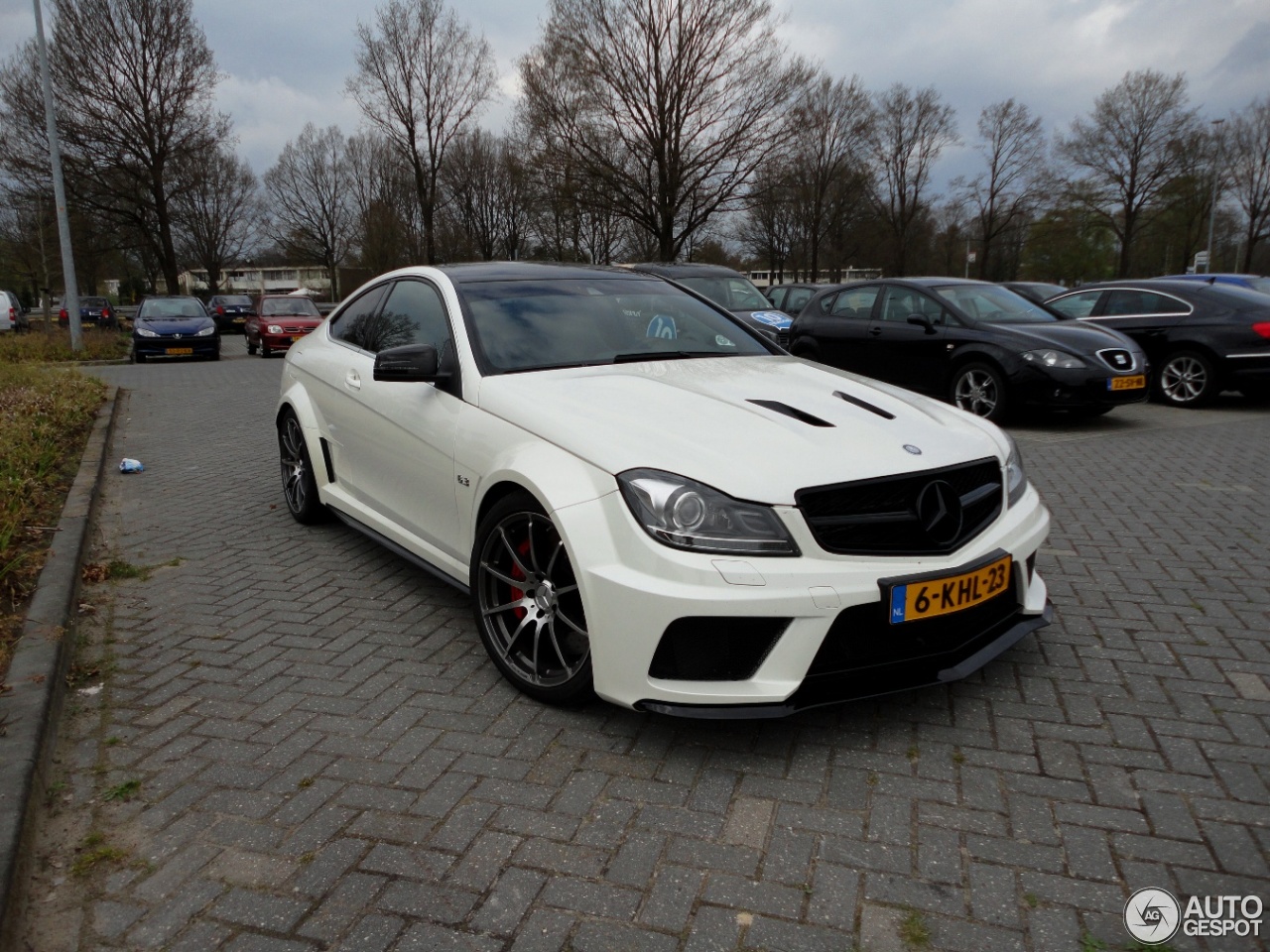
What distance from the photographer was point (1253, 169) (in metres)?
43.6

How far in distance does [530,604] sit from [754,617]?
36.6 inches

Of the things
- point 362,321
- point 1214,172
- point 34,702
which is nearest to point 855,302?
point 362,321

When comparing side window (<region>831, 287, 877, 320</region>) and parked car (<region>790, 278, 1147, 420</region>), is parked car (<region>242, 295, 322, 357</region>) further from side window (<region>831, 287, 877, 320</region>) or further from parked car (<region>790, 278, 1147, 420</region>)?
parked car (<region>790, 278, 1147, 420</region>)

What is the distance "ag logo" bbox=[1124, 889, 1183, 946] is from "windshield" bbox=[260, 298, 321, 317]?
23362 millimetres

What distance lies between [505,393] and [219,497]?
160 inches

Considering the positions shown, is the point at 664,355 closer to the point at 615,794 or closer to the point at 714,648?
the point at 714,648

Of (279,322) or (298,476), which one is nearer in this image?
(298,476)

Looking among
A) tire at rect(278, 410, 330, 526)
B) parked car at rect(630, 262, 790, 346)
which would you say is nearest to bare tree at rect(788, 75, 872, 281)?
parked car at rect(630, 262, 790, 346)

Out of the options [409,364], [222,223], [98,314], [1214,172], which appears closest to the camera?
[409,364]

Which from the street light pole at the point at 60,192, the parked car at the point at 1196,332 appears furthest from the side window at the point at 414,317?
the street light pole at the point at 60,192

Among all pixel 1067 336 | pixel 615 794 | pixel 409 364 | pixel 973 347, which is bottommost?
pixel 615 794

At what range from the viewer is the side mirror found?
3.66m

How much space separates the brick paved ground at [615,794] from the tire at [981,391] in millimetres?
4946

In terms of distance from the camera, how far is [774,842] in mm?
2459
